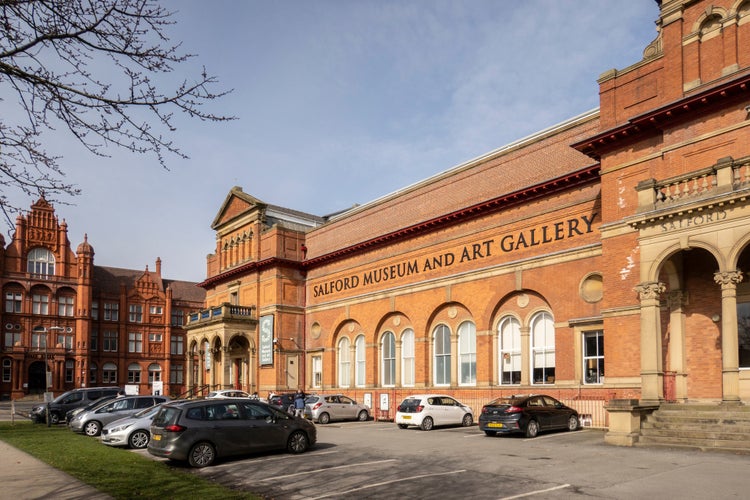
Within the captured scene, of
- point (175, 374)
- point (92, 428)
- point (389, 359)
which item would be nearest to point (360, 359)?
point (389, 359)

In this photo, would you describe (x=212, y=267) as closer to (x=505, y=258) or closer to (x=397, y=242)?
(x=397, y=242)

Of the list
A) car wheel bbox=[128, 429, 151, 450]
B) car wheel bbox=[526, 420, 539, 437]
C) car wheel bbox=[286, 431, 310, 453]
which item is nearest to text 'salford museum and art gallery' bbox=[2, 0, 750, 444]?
car wheel bbox=[526, 420, 539, 437]

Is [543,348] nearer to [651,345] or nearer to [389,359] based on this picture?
[651,345]

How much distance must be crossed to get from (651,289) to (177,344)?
72716 millimetres

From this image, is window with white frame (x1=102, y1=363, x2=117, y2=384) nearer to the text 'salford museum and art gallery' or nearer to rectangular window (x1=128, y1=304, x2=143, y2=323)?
rectangular window (x1=128, y1=304, x2=143, y2=323)

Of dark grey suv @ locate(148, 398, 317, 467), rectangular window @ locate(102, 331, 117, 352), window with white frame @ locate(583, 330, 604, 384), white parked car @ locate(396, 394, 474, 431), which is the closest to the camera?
dark grey suv @ locate(148, 398, 317, 467)

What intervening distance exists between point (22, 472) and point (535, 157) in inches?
915

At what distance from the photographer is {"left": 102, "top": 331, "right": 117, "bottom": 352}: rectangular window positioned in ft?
259

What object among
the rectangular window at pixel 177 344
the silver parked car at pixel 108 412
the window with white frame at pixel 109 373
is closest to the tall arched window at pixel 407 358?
the silver parked car at pixel 108 412

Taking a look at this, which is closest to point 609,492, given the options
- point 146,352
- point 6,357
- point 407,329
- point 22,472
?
point 22,472

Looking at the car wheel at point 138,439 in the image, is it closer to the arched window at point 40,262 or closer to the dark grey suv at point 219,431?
the dark grey suv at point 219,431

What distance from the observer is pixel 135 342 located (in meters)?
81.1

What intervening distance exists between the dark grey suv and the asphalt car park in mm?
384

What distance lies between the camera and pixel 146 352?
267 ft
